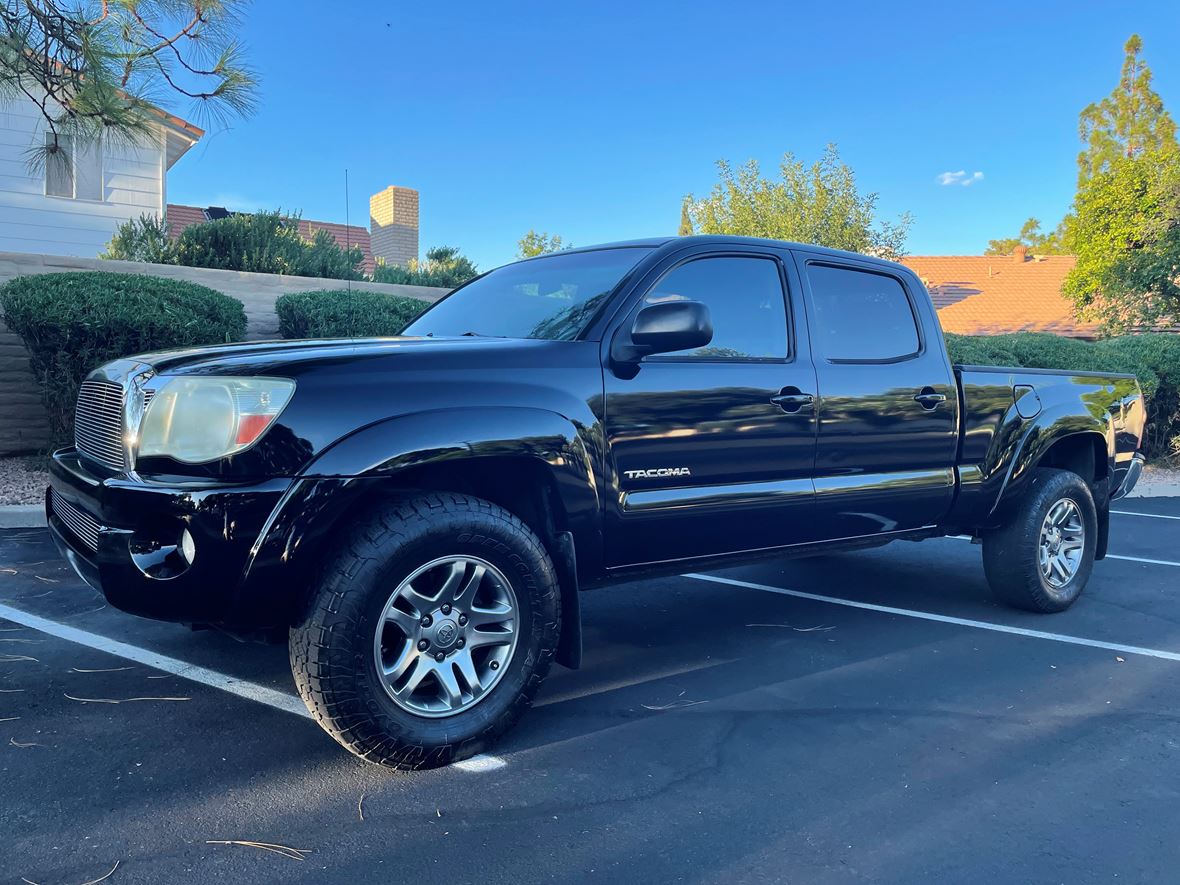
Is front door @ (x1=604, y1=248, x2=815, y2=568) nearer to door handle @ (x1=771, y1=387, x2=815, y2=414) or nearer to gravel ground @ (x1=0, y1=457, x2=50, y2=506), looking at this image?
door handle @ (x1=771, y1=387, x2=815, y2=414)

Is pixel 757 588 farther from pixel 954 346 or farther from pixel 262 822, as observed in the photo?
pixel 954 346

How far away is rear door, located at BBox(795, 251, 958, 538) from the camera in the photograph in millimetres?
4234

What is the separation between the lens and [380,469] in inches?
116

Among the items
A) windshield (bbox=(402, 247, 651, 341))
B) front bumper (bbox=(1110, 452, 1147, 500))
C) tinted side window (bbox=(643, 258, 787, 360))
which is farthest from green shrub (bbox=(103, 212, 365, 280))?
front bumper (bbox=(1110, 452, 1147, 500))

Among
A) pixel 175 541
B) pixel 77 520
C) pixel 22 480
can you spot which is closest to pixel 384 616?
pixel 175 541

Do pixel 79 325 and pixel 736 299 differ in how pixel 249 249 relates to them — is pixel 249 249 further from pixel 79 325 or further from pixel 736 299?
pixel 736 299

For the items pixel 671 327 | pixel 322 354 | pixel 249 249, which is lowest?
pixel 322 354

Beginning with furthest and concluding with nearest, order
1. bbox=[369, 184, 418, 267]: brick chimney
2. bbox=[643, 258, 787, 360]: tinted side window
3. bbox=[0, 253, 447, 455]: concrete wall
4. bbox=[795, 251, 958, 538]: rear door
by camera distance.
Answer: bbox=[369, 184, 418, 267]: brick chimney, bbox=[0, 253, 447, 455]: concrete wall, bbox=[795, 251, 958, 538]: rear door, bbox=[643, 258, 787, 360]: tinted side window

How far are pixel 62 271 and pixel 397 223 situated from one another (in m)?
20.1

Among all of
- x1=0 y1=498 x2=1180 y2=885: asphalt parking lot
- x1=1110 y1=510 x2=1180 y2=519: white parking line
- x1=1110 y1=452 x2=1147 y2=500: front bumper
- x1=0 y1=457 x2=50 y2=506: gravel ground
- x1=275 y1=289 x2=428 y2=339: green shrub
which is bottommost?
x1=0 y1=498 x2=1180 y2=885: asphalt parking lot

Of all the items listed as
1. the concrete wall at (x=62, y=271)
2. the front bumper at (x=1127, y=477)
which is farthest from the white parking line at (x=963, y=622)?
the concrete wall at (x=62, y=271)

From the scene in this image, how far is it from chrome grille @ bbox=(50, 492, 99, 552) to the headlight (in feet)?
1.07

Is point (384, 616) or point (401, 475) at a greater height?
point (401, 475)

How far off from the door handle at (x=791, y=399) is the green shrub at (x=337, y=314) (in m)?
5.70
